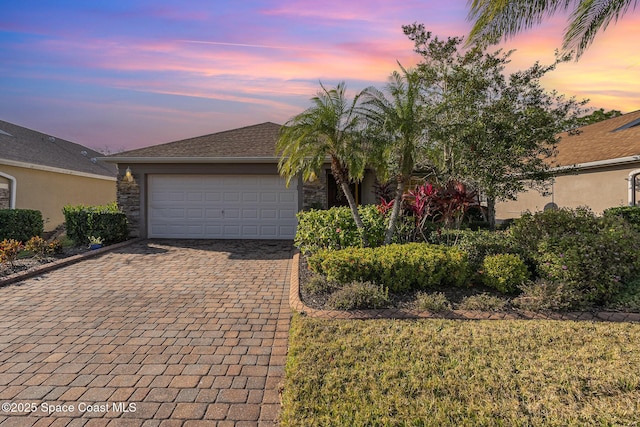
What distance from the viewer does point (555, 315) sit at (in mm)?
4281

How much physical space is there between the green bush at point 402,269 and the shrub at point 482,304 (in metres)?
0.62

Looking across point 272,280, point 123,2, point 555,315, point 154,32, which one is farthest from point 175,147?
point 555,315

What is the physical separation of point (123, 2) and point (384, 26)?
5.89m

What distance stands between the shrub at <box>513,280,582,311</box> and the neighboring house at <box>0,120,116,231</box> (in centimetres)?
1424

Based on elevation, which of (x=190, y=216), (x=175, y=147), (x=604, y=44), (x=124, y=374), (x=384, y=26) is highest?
(x=384, y=26)

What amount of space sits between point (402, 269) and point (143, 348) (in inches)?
135

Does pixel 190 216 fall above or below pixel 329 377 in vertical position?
above

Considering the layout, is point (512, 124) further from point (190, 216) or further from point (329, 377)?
point (190, 216)

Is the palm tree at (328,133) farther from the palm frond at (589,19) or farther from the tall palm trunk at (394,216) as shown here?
the palm frond at (589,19)

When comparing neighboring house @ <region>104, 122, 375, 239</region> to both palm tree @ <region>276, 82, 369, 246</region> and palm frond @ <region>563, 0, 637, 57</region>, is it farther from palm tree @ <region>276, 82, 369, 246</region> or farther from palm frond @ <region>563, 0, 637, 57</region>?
palm frond @ <region>563, 0, 637, 57</region>

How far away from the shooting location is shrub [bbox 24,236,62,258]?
7844mm

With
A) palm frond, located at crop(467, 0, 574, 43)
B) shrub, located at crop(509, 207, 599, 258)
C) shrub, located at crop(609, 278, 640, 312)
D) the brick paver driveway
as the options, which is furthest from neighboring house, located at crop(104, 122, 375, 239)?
shrub, located at crop(609, 278, 640, 312)

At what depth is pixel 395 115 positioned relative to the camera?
6.41m

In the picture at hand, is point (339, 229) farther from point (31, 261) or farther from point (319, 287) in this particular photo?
point (31, 261)
